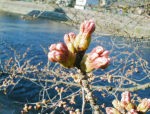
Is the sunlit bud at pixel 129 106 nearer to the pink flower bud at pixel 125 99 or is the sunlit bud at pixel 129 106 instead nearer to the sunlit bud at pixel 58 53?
the pink flower bud at pixel 125 99

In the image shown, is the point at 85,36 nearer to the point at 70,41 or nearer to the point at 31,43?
the point at 70,41

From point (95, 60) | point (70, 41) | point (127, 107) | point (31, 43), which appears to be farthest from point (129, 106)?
point (31, 43)

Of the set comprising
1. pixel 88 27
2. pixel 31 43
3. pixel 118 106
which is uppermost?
pixel 88 27

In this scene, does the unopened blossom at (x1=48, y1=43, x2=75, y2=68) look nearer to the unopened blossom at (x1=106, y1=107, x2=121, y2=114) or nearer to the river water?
the unopened blossom at (x1=106, y1=107, x2=121, y2=114)

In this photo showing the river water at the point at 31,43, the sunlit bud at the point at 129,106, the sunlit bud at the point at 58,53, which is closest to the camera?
the sunlit bud at the point at 58,53

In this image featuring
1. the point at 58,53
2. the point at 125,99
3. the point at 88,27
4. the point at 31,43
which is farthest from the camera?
the point at 31,43

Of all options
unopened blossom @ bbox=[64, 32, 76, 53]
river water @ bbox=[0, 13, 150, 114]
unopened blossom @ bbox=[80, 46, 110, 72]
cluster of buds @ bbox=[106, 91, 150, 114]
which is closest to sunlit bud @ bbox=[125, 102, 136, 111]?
cluster of buds @ bbox=[106, 91, 150, 114]

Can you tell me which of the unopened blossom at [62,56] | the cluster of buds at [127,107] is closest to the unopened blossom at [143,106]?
the cluster of buds at [127,107]
